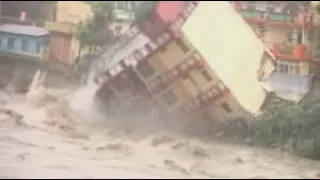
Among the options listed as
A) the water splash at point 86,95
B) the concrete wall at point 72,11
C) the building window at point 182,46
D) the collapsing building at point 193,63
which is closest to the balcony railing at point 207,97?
the collapsing building at point 193,63

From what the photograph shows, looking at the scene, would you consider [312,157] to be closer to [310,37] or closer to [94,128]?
[310,37]

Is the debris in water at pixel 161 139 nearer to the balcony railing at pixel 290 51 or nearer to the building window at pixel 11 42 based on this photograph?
the balcony railing at pixel 290 51

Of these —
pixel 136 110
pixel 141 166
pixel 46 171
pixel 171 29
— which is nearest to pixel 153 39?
pixel 171 29

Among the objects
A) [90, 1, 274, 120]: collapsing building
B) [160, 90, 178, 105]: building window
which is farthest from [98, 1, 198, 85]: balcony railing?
[160, 90, 178, 105]: building window

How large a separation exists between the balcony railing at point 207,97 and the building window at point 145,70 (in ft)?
0.38

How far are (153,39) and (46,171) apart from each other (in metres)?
0.42

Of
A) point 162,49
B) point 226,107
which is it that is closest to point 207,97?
point 226,107

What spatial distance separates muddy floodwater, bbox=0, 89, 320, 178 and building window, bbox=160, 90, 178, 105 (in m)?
0.08

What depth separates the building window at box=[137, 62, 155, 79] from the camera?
157 centimetres

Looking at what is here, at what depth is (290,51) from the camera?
1565 mm

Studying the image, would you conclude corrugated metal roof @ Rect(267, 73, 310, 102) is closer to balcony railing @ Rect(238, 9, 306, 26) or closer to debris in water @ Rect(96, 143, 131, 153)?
balcony railing @ Rect(238, 9, 306, 26)

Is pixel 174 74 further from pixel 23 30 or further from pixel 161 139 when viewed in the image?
pixel 23 30

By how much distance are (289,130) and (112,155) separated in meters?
0.43

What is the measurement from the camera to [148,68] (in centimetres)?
157
